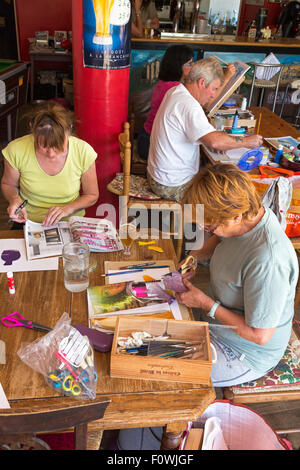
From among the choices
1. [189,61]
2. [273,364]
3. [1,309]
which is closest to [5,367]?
[1,309]

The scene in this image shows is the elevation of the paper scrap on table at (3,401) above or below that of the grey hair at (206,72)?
below

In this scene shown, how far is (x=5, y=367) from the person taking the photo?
1190 mm

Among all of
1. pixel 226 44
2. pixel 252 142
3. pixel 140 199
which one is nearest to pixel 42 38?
pixel 226 44

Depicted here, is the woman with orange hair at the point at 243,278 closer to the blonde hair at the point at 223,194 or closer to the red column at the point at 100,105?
the blonde hair at the point at 223,194

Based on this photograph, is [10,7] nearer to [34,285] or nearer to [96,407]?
[34,285]

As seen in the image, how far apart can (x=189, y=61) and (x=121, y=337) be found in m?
2.71

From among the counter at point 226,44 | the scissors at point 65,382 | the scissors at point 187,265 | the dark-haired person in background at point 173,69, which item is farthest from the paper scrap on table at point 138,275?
the counter at point 226,44

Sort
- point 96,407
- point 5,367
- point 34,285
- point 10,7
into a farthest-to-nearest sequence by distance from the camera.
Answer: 1. point 10,7
2. point 34,285
3. point 5,367
4. point 96,407

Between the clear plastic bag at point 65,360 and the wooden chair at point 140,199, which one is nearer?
the clear plastic bag at point 65,360

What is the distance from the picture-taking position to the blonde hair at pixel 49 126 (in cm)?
188

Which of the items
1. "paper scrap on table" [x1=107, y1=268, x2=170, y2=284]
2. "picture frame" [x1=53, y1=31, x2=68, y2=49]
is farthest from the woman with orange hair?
"picture frame" [x1=53, y1=31, x2=68, y2=49]

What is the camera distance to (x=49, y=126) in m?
1.88

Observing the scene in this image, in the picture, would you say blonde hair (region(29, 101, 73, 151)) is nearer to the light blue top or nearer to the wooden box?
the light blue top

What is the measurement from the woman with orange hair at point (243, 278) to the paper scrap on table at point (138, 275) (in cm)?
16
